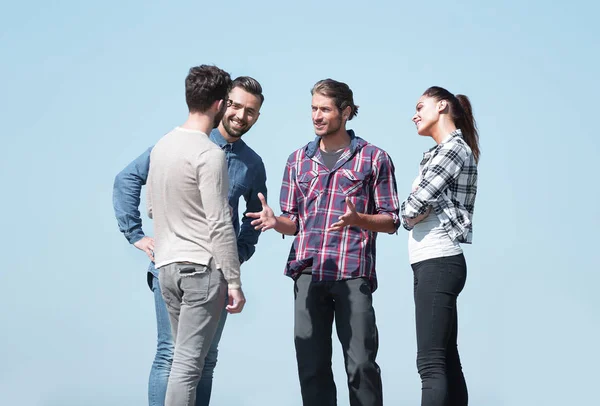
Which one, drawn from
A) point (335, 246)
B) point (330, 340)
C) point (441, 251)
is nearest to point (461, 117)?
point (441, 251)

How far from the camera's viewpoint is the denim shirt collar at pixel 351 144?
6121mm

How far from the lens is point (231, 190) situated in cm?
→ 606

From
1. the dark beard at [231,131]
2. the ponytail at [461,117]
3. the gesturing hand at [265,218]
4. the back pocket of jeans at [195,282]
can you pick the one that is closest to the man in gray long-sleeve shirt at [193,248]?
the back pocket of jeans at [195,282]

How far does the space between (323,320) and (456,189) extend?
1.37 metres

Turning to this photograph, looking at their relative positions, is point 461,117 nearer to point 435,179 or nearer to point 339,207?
point 435,179

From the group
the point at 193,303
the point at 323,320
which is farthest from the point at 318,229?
the point at 193,303

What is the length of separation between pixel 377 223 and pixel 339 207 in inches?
13.0

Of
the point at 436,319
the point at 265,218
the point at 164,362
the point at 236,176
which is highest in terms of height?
the point at 236,176

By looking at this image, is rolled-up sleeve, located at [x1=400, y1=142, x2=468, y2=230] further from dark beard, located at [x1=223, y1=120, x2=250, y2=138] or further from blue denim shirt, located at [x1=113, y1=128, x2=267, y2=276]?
dark beard, located at [x1=223, y1=120, x2=250, y2=138]

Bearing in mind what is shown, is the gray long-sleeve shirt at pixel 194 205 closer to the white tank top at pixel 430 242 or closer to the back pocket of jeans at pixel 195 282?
the back pocket of jeans at pixel 195 282

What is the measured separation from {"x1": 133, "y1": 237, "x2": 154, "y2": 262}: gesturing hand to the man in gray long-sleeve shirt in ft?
3.24

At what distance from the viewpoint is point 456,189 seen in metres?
5.56

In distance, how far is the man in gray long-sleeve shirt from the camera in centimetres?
480

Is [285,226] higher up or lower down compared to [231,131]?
lower down
